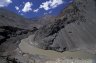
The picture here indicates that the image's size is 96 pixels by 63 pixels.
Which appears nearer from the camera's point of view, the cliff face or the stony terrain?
the stony terrain

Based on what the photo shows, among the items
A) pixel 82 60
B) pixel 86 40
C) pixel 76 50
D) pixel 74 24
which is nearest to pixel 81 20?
pixel 74 24

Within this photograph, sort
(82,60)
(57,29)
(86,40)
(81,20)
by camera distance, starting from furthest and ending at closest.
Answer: (57,29)
(81,20)
(86,40)
(82,60)

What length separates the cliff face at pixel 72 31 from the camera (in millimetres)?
36562

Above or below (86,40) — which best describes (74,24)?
above

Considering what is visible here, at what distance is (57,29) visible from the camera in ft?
140

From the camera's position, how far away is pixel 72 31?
4094 cm

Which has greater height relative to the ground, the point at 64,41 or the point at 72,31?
the point at 72,31

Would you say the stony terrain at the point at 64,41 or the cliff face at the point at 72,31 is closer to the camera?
the stony terrain at the point at 64,41

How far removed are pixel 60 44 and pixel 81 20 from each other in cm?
553

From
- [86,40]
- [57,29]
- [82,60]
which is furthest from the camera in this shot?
[57,29]

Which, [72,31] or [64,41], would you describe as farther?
[72,31]

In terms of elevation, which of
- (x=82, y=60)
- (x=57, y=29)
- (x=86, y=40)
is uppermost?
(x=57, y=29)

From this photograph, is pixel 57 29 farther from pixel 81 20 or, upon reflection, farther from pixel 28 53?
pixel 28 53

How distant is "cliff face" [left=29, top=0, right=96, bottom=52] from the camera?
120 ft
